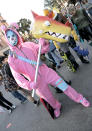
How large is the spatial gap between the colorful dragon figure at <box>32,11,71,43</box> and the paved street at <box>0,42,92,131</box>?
4.09 ft

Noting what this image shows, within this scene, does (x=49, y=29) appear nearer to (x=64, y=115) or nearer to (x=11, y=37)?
(x=11, y=37)

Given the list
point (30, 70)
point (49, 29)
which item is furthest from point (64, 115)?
point (49, 29)

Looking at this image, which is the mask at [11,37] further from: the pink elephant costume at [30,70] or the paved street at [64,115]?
the paved street at [64,115]

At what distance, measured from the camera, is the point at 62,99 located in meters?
2.76

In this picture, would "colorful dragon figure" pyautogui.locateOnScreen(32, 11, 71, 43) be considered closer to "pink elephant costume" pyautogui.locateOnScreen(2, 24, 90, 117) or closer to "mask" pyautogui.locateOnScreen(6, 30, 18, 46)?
"pink elephant costume" pyautogui.locateOnScreen(2, 24, 90, 117)

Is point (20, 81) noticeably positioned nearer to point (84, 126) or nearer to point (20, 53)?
point (20, 53)

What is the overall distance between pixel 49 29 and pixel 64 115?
64.2 inches

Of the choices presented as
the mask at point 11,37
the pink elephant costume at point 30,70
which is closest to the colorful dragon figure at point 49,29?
the pink elephant costume at point 30,70

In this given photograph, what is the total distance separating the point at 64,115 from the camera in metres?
2.32

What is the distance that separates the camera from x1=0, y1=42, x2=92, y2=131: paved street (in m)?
2.04

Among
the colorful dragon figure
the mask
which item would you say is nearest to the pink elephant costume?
the mask

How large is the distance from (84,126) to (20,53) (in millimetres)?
1550

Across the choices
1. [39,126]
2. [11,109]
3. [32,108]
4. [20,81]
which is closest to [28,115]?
[32,108]

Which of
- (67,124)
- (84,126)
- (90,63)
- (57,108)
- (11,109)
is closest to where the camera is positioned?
(84,126)
